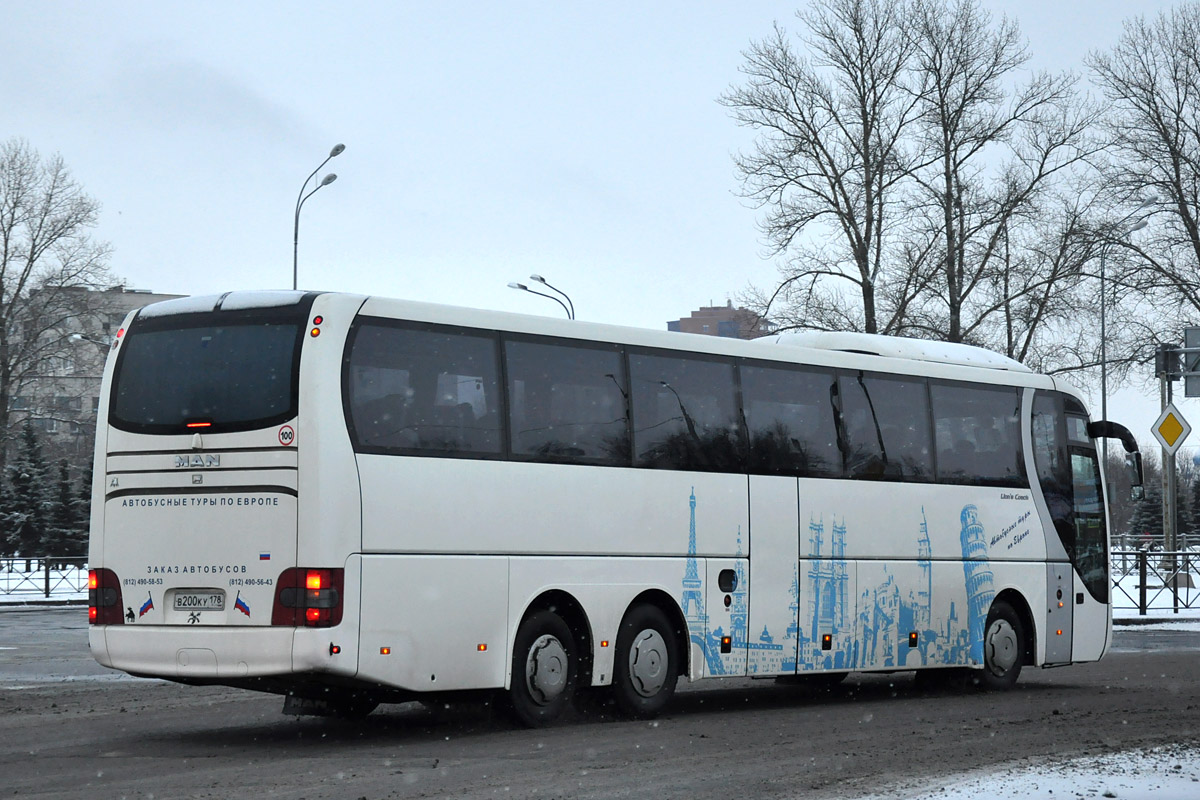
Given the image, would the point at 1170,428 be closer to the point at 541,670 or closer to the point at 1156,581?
the point at 1156,581

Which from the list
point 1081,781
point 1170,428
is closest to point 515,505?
point 1081,781

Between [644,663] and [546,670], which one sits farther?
[644,663]

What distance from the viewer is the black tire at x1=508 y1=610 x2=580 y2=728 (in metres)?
12.9

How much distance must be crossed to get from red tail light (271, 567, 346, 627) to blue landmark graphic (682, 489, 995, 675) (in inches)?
153

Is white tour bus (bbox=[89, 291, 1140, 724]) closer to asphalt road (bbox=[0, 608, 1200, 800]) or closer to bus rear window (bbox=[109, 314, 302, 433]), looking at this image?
bus rear window (bbox=[109, 314, 302, 433])

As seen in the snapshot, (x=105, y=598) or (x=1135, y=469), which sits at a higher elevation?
(x=1135, y=469)

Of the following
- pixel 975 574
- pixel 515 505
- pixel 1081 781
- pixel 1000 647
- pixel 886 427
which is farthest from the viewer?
pixel 1000 647

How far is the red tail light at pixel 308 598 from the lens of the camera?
1138cm

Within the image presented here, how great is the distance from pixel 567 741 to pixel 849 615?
488 centimetres

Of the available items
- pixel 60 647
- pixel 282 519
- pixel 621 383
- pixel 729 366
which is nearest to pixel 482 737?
pixel 282 519

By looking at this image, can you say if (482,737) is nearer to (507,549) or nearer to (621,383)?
(507,549)

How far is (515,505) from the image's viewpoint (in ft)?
42.0

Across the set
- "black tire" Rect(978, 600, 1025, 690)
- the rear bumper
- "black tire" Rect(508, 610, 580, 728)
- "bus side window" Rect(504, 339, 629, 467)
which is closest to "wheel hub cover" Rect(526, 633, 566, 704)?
"black tire" Rect(508, 610, 580, 728)

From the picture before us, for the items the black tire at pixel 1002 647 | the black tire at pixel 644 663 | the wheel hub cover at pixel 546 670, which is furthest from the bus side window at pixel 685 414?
the black tire at pixel 1002 647
